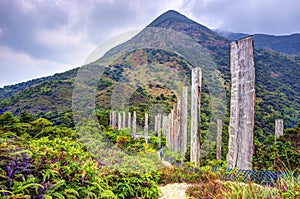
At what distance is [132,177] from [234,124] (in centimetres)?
200

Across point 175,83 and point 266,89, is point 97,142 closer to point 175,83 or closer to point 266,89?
point 175,83

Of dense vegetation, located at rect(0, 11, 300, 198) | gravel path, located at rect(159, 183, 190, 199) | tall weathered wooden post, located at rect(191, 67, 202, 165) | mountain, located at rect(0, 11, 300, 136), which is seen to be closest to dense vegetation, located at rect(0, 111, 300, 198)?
dense vegetation, located at rect(0, 11, 300, 198)

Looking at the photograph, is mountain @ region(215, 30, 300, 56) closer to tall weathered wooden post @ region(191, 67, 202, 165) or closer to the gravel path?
tall weathered wooden post @ region(191, 67, 202, 165)

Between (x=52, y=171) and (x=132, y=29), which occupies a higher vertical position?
(x=132, y=29)

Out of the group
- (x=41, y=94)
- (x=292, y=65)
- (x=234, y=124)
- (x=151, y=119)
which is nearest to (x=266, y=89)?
(x=292, y=65)

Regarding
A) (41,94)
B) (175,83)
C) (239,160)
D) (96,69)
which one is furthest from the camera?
(41,94)

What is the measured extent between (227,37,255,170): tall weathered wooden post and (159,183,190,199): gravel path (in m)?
1.05

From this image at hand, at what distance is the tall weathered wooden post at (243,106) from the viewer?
4.29m

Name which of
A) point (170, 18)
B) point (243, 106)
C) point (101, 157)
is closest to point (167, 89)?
point (170, 18)

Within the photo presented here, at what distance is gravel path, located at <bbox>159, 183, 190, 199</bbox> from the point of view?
4.14 m

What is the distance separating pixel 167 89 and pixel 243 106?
13.9 metres

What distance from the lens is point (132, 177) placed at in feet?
12.7

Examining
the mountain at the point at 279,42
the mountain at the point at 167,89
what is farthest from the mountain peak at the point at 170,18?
the mountain at the point at 279,42

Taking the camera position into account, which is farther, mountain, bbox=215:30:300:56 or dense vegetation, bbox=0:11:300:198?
mountain, bbox=215:30:300:56
